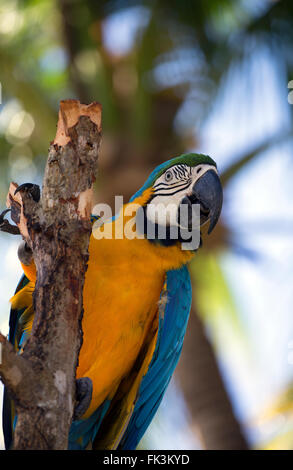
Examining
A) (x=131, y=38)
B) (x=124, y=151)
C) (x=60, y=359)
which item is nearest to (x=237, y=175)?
(x=124, y=151)

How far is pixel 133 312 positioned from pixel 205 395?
107 inches

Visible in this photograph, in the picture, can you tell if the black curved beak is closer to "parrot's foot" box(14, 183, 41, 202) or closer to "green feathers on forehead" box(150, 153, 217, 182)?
"green feathers on forehead" box(150, 153, 217, 182)

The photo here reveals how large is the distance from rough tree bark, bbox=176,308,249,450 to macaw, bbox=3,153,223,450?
7.40 ft

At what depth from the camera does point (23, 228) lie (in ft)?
6.95

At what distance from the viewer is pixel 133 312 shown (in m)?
2.77

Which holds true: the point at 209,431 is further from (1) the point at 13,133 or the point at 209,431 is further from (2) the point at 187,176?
(1) the point at 13,133

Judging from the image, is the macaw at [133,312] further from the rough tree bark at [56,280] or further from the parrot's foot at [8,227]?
the rough tree bark at [56,280]

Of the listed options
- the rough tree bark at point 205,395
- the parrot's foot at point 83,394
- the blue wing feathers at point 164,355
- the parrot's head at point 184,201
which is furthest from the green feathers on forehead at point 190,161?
the rough tree bark at point 205,395

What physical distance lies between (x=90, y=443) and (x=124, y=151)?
3519mm

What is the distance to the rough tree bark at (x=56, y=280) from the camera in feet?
5.33

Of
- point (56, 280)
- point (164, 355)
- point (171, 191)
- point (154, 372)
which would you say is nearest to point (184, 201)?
point (171, 191)

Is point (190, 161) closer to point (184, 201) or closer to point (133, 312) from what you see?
point (184, 201)

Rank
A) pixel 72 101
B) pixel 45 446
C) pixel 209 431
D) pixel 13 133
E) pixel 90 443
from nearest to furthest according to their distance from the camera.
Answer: pixel 45 446, pixel 72 101, pixel 90 443, pixel 209 431, pixel 13 133

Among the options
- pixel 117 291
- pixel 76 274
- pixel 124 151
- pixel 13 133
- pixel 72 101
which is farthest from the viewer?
pixel 13 133
